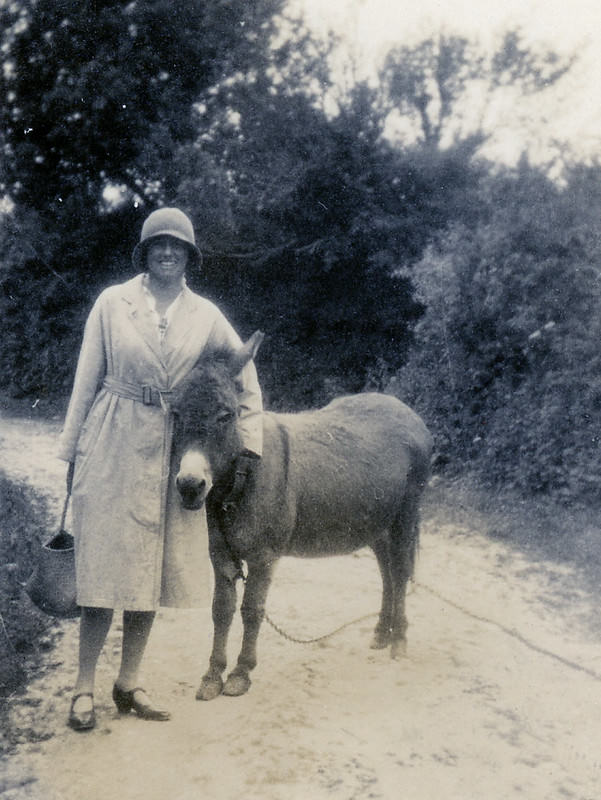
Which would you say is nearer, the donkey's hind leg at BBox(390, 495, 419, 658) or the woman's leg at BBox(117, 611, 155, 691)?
the woman's leg at BBox(117, 611, 155, 691)

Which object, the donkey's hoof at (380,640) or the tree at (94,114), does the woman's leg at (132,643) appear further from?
the tree at (94,114)

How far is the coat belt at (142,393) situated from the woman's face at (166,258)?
61cm

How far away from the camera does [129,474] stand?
369cm

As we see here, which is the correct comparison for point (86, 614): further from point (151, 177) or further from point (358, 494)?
point (151, 177)

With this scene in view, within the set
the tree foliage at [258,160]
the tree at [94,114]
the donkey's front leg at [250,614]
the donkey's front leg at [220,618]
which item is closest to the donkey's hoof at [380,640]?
the donkey's front leg at [250,614]

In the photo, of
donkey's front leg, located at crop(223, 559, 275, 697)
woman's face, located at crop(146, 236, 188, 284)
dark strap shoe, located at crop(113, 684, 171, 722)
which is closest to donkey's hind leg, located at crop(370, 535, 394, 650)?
donkey's front leg, located at crop(223, 559, 275, 697)

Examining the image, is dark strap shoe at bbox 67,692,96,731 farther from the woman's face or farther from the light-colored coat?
the woman's face

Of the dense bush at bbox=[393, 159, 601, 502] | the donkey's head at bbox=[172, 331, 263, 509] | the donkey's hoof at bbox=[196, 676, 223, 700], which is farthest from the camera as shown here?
the dense bush at bbox=[393, 159, 601, 502]

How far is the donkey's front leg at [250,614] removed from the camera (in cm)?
409

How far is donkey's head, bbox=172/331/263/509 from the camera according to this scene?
345 centimetres

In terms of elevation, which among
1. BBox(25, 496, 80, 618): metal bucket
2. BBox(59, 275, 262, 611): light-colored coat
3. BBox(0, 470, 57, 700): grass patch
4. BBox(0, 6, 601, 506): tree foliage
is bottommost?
BBox(0, 470, 57, 700): grass patch

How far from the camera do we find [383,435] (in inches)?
194

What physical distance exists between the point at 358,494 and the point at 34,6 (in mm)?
12157

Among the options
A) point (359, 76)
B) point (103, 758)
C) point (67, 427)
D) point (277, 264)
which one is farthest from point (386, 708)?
point (359, 76)
